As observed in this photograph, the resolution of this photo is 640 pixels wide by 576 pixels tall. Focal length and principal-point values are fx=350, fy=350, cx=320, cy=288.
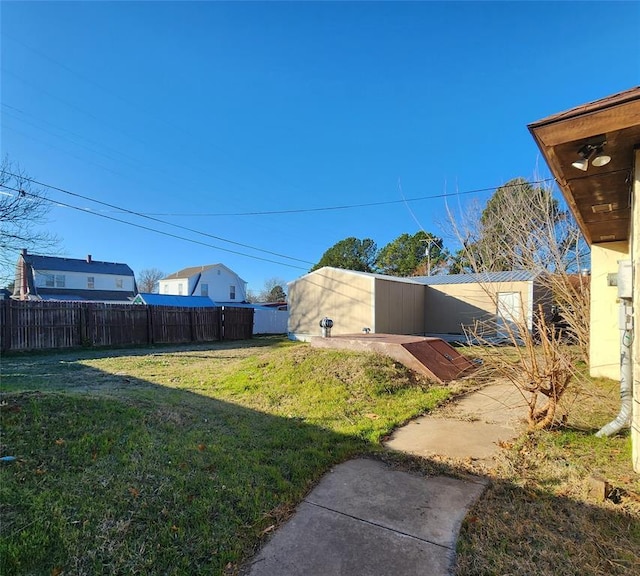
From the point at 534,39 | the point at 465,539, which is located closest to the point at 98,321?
the point at 465,539

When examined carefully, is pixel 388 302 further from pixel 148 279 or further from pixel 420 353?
pixel 148 279

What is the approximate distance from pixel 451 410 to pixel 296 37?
829cm

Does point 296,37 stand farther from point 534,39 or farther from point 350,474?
point 350,474

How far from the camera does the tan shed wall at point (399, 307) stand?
13.9 m

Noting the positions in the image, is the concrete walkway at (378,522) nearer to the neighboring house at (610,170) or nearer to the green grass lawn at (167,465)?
the green grass lawn at (167,465)

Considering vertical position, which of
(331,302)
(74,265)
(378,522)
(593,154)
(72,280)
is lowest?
(378,522)

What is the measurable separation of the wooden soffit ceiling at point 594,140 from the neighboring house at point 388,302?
975cm

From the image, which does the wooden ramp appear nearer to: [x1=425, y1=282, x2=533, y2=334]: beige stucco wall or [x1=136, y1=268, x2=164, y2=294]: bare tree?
[x1=425, y1=282, x2=533, y2=334]: beige stucco wall

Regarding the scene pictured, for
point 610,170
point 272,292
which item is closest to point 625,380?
point 610,170

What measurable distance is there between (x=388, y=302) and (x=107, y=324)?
10.8 metres

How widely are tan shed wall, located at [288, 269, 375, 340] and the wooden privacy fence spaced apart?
322 centimetres

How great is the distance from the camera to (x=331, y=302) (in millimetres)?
15109

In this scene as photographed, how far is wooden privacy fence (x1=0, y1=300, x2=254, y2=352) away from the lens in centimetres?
1098

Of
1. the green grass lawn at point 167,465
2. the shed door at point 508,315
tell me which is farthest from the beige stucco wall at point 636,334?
the green grass lawn at point 167,465
